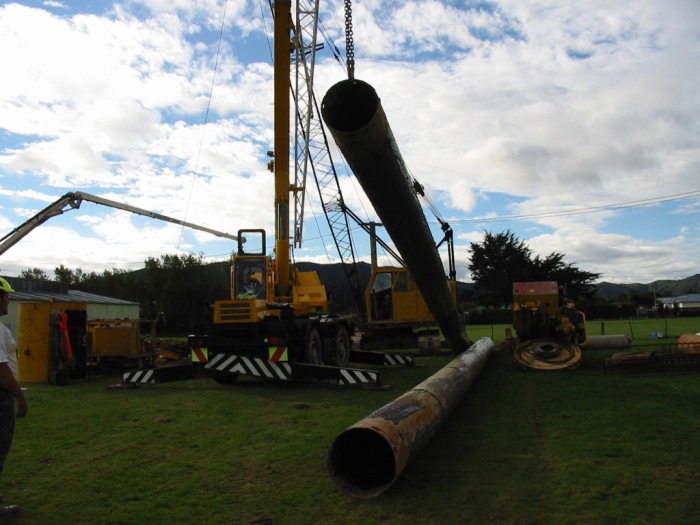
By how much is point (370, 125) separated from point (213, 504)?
3.18m

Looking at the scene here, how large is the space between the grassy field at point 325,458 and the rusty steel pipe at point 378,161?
7.43 ft

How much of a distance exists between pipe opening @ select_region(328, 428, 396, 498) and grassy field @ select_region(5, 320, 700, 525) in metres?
0.11

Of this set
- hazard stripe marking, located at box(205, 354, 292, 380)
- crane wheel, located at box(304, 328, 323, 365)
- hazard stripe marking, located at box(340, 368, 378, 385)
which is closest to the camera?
hazard stripe marking, located at box(340, 368, 378, 385)

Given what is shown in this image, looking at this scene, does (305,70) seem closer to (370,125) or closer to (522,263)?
(370,125)

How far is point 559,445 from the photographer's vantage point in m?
Result: 6.20

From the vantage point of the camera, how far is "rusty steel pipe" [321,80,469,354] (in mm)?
5000

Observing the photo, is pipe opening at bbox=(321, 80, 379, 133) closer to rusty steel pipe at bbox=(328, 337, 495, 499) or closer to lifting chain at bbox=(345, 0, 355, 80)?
lifting chain at bbox=(345, 0, 355, 80)

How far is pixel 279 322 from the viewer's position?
11625 millimetres

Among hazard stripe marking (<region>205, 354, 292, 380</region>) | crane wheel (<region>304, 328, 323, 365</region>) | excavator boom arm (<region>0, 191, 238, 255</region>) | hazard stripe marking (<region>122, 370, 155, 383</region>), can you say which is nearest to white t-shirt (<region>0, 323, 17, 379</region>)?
hazard stripe marking (<region>205, 354, 292, 380</region>)

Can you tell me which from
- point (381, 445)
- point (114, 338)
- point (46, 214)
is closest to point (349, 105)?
point (381, 445)

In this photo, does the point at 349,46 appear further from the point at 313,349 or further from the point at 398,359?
the point at 398,359

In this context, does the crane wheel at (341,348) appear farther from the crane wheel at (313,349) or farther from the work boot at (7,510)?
the work boot at (7,510)

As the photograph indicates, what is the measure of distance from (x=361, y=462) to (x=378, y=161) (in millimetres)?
2622

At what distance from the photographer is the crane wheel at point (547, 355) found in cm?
1252
